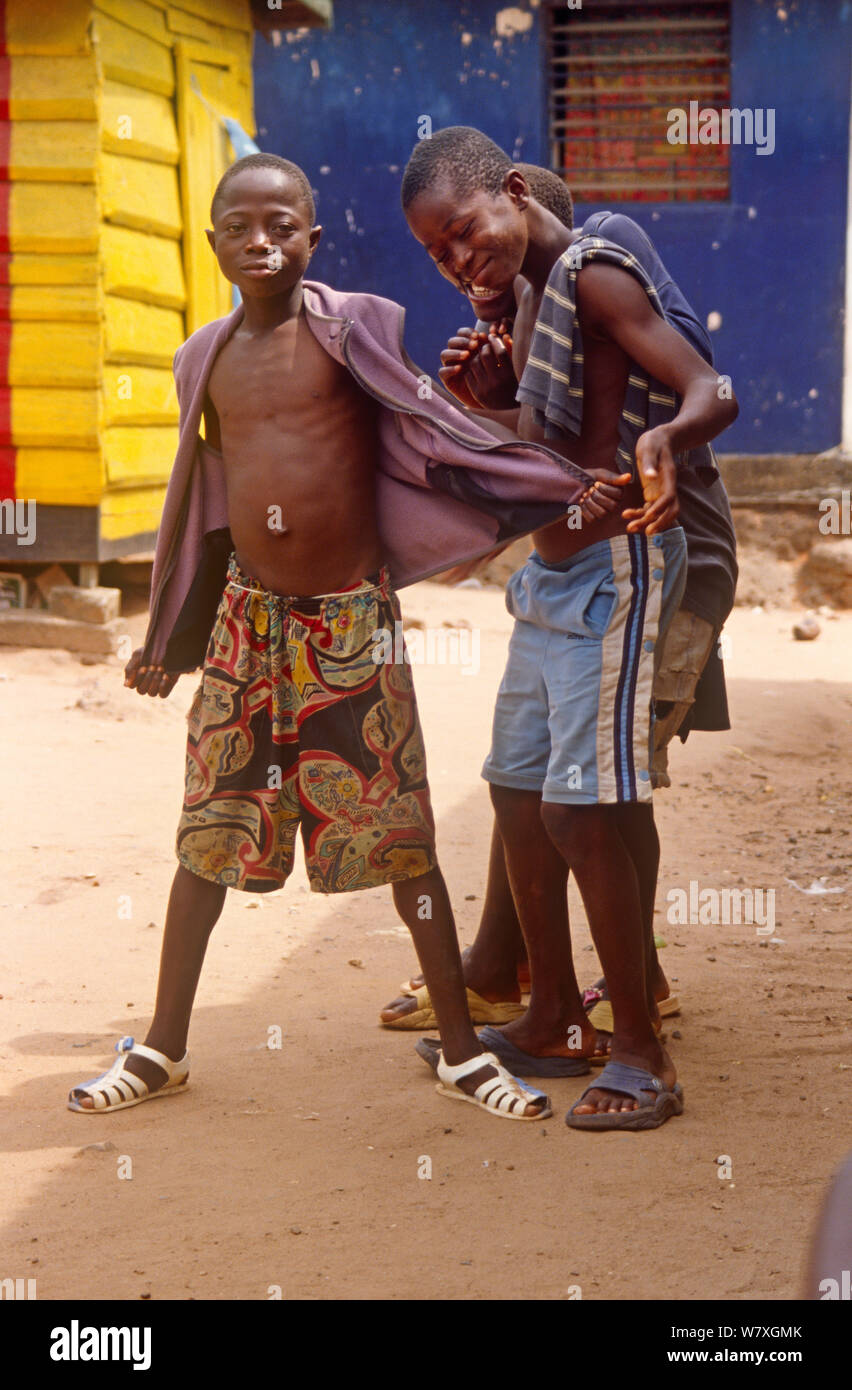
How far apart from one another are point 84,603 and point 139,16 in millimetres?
2938

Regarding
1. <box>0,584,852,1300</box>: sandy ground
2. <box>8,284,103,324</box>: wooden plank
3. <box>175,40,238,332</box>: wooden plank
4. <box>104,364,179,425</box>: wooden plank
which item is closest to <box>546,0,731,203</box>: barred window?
<box>175,40,238,332</box>: wooden plank

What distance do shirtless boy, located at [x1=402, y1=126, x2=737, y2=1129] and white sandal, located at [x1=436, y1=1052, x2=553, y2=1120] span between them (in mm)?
107

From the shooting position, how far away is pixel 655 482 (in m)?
2.57

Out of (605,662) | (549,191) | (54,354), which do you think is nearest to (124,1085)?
(605,662)

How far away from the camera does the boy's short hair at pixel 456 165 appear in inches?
111

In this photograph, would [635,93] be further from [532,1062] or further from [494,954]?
[532,1062]

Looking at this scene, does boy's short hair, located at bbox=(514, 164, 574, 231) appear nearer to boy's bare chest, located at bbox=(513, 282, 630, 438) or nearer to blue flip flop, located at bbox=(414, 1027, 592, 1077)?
boy's bare chest, located at bbox=(513, 282, 630, 438)

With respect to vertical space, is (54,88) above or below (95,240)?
above

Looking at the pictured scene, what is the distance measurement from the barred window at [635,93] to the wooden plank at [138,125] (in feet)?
10.1

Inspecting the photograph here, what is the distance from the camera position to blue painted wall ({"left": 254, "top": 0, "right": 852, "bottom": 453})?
9.35 meters

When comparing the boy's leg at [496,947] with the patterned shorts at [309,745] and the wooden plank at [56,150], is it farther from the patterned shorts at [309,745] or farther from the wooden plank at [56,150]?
the wooden plank at [56,150]

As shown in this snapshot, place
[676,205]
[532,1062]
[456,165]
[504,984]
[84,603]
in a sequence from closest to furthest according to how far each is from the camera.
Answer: [456,165], [532,1062], [504,984], [84,603], [676,205]

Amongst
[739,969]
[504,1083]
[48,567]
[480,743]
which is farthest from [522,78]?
[504,1083]

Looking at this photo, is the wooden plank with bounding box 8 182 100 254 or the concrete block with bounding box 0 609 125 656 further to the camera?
the concrete block with bounding box 0 609 125 656
